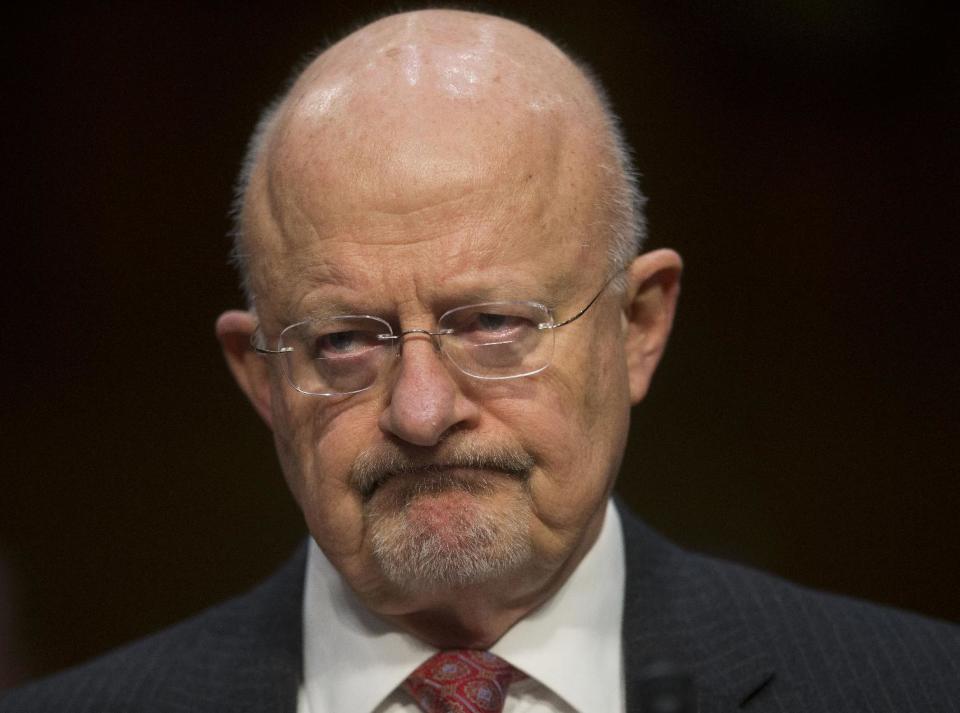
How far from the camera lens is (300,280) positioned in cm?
224

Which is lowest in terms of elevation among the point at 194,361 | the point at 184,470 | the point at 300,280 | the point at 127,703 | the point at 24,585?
the point at 24,585

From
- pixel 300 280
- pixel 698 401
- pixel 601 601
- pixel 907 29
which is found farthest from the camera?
pixel 698 401

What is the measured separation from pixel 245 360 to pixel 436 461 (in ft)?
1.94

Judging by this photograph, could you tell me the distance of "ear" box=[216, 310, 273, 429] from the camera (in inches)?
97.8

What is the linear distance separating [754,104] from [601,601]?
6.13ft

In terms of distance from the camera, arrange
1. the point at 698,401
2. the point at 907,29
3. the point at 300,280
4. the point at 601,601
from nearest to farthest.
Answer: the point at 300,280 → the point at 601,601 → the point at 907,29 → the point at 698,401

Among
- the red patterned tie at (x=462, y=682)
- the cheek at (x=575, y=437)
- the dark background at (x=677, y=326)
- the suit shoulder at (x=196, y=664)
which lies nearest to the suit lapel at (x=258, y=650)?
the suit shoulder at (x=196, y=664)

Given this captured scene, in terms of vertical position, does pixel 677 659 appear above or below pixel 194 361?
above

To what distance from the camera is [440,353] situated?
7.04 ft

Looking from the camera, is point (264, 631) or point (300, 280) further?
point (264, 631)

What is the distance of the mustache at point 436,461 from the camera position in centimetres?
212

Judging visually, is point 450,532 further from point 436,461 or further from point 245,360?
point 245,360

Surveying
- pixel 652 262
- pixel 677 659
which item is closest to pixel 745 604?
pixel 677 659

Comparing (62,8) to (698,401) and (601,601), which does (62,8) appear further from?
(601,601)
